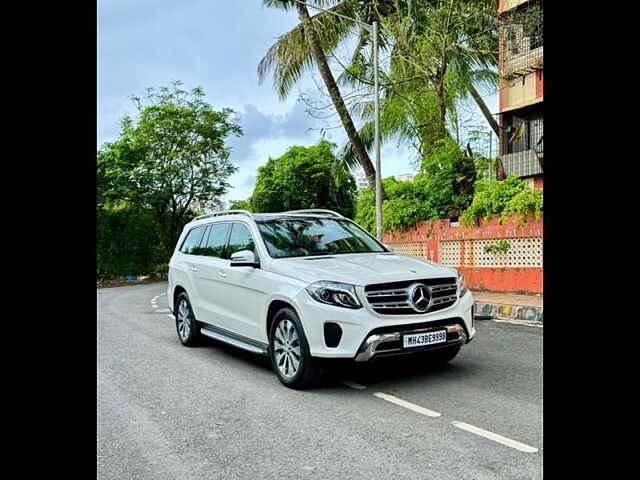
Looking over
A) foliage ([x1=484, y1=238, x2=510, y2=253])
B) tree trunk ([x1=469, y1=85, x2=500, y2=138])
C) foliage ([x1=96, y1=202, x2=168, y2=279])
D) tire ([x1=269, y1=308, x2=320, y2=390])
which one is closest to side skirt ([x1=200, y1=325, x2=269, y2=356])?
tire ([x1=269, y1=308, x2=320, y2=390])

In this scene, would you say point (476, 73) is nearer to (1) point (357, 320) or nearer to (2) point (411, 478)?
(1) point (357, 320)

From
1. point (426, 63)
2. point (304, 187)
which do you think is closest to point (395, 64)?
point (426, 63)

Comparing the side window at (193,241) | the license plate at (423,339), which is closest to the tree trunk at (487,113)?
the side window at (193,241)

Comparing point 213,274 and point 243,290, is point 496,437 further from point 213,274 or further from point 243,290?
point 213,274

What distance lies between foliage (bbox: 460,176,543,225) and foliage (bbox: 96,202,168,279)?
17321 mm

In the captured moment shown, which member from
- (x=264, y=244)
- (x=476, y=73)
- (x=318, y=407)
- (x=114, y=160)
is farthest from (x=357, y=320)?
(x=114, y=160)

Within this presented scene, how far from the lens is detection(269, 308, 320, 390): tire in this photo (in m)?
5.74

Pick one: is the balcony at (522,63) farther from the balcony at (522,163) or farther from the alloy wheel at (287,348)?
the alloy wheel at (287,348)

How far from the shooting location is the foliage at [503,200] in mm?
13367

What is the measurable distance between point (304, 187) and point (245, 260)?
83.8 ft

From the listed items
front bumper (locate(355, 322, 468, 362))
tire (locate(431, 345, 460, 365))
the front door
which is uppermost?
the front door

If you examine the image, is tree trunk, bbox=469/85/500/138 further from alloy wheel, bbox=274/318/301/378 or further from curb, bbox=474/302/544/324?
alloy wheel, bbox=274/318/301/378

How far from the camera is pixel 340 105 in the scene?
60.7ft
